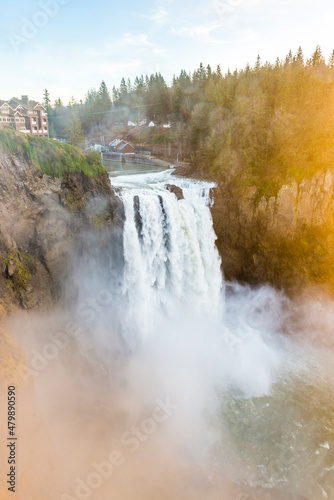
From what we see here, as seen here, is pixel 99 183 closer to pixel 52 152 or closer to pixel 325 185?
pixel 52 152

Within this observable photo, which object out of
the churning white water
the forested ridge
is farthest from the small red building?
the churning white water

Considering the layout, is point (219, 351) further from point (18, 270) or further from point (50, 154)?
point (50, 154)

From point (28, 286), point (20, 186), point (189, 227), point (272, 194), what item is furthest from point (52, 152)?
point (272, 194)

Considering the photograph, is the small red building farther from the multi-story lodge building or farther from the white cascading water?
the white cascading water

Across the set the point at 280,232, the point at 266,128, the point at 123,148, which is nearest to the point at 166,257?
the point at 280,232

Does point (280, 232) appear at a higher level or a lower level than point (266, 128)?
lower

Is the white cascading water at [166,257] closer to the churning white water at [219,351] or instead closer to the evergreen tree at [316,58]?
the churning white water at [219,351]
